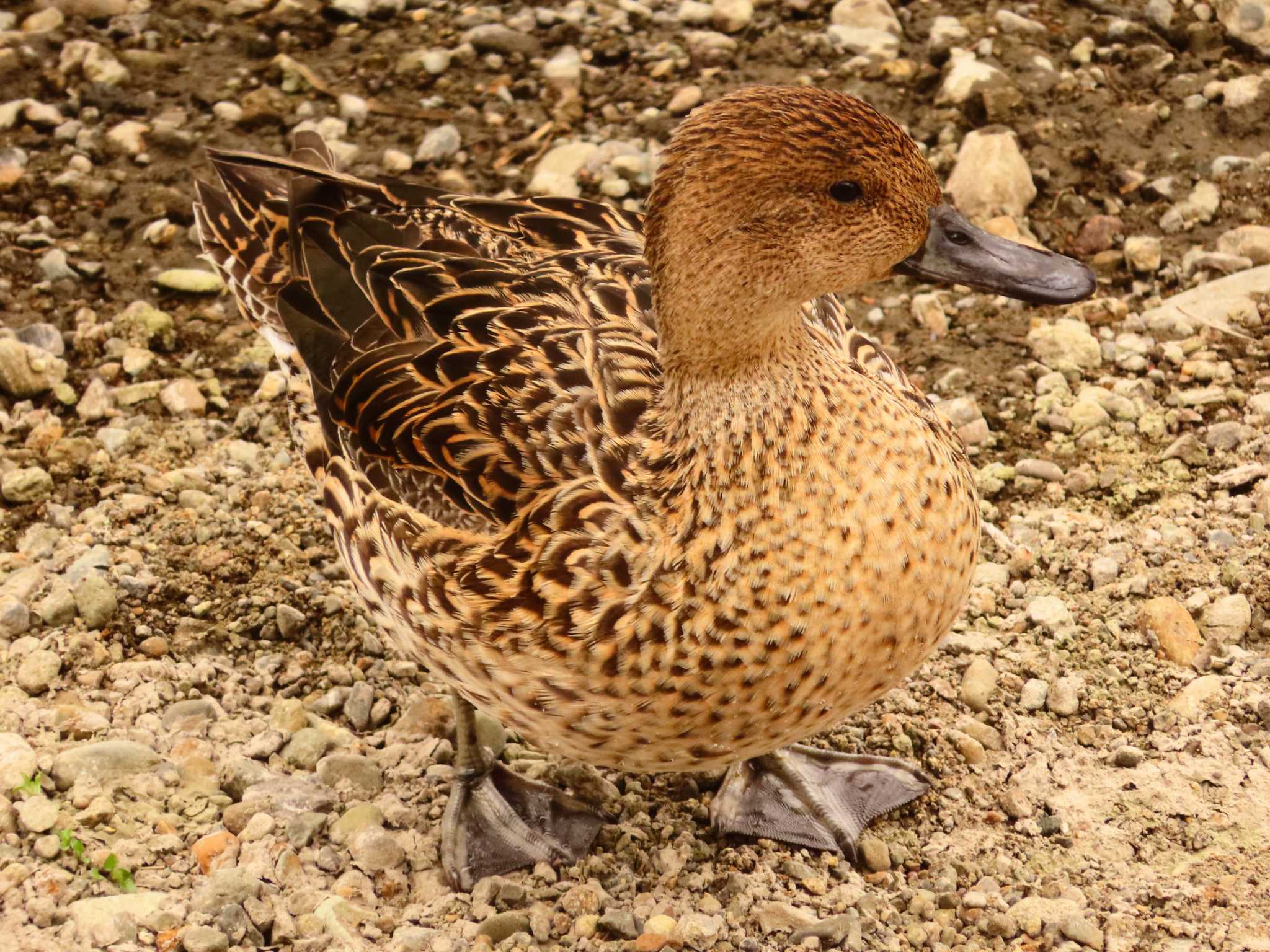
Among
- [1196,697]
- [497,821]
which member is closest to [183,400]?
[497,821]

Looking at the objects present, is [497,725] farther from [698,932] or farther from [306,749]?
[698,932]

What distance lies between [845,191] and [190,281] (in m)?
3.19

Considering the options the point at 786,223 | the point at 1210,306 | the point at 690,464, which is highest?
the point at 786,223

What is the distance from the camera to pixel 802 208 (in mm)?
3197

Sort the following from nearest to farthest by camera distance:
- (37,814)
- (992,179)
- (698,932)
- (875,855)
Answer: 1. (698,932)
2. (37,814)
3. (875,855)
4. (992,179)

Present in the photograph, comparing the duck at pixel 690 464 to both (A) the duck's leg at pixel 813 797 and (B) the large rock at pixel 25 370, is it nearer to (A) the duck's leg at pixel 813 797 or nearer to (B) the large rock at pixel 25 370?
(A) the duck's leg at pixel 813 797

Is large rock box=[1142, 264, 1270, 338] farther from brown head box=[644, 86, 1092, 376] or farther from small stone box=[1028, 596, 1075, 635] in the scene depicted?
brown head box=[644, 86, 1092, 376]

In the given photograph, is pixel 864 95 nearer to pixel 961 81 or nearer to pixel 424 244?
pixel 961 81

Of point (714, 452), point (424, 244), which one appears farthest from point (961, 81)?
point (714, 452)

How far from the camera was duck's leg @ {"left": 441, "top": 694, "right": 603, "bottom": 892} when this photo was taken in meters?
3.95

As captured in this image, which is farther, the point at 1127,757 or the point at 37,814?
the point at 1127,757

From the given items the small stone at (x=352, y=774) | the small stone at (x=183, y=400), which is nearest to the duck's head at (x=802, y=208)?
the small stone at (x=352, y=774)

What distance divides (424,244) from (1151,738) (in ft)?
7.48

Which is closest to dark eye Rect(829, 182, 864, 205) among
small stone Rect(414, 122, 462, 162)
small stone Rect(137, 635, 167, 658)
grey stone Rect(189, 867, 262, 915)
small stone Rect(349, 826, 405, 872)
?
small stone Rect(349, 826, 405, 872)
